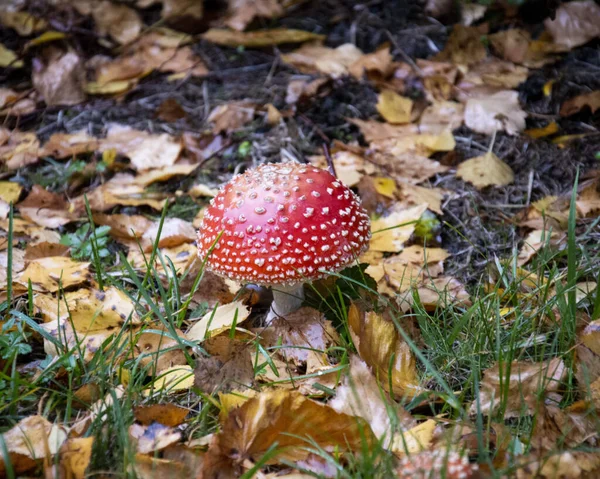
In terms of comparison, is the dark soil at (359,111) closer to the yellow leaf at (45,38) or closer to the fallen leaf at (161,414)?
the yellow leaf at (45,38)

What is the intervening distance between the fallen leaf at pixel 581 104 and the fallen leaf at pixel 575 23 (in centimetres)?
58

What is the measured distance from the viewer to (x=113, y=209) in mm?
3398

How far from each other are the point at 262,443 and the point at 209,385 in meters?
0.33

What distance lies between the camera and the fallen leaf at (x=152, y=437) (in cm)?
172

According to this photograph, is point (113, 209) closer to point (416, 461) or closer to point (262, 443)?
point (262, 443)

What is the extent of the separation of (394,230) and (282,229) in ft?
3.58

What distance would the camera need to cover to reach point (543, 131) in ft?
11.8

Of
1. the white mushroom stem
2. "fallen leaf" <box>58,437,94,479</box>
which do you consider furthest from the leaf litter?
the white mushroom stem

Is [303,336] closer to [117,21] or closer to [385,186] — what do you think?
[385,186]

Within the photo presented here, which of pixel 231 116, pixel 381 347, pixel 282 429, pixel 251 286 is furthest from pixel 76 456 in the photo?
pixel 231 116

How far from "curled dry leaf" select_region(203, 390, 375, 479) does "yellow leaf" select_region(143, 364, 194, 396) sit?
1.11 ft

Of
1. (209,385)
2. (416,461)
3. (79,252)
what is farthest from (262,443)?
(79,252)

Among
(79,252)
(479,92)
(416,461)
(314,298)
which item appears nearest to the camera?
(416,461)

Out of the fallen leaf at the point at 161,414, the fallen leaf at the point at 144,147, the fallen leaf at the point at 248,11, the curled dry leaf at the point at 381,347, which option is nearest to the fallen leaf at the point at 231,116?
the fallen leaf at the point at 144,147
